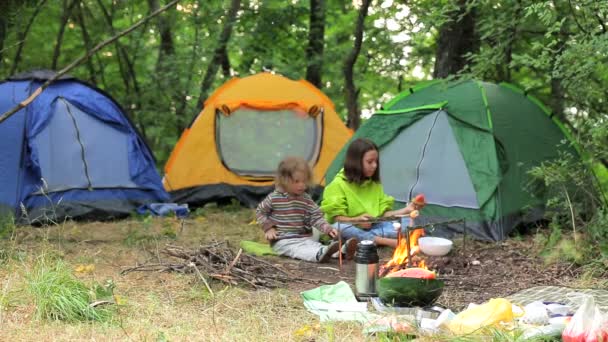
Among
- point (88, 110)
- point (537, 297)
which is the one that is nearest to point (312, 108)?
point (88, 110)

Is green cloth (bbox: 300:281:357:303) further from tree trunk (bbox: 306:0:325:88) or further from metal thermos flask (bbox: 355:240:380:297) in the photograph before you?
tree trunk (bbox: 306:0:325:88)

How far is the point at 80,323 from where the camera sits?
3.78 metres

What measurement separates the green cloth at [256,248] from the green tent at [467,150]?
1500mm

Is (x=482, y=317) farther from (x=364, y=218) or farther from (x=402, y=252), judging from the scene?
(x=364, y=218)

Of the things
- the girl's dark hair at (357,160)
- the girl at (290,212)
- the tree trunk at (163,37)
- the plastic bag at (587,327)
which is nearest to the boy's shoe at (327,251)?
the girl at (290,212)

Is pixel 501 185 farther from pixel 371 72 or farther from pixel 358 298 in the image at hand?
pixel 371 72

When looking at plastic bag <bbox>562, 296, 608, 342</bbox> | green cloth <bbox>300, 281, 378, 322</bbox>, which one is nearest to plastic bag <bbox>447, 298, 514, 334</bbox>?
plastic bag <bbox>562, 296, 608, 342</bbox>

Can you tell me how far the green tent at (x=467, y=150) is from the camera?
22.6 ft

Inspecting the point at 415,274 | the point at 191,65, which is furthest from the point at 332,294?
the point at 191,65

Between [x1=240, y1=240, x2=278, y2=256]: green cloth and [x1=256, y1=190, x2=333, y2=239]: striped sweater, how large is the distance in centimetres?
16

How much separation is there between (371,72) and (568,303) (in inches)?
339

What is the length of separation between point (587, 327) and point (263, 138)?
6325 mm

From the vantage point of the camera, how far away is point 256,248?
627 centimetres

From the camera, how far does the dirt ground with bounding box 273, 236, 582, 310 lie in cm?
480
